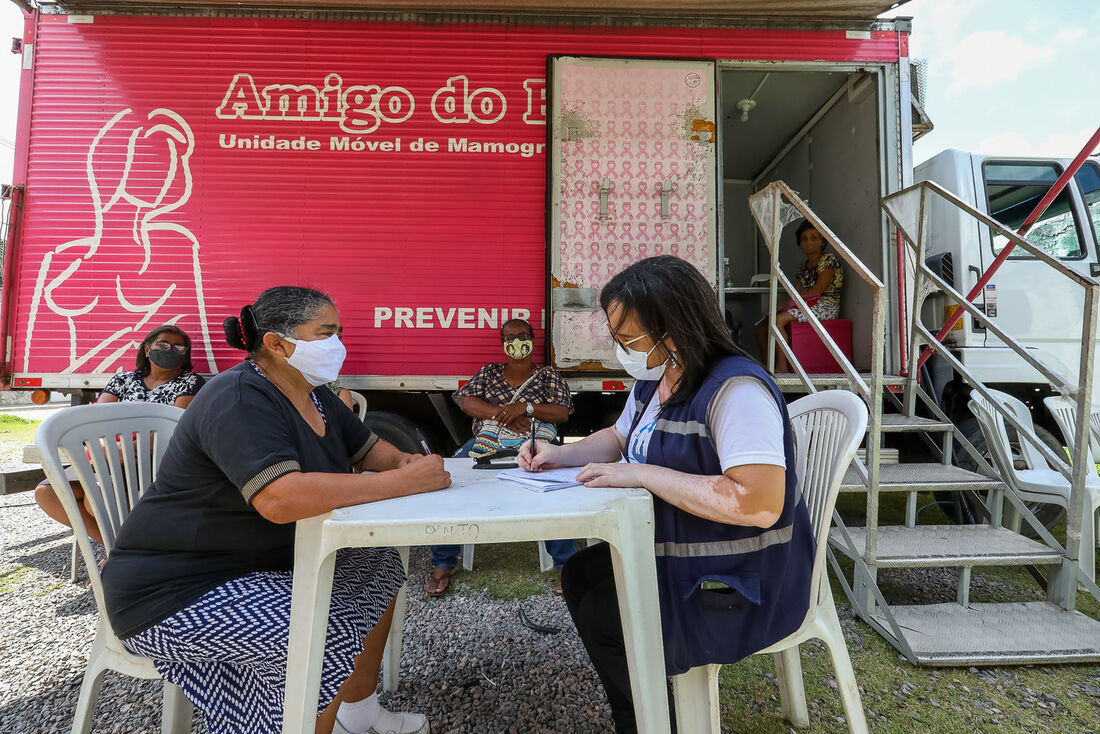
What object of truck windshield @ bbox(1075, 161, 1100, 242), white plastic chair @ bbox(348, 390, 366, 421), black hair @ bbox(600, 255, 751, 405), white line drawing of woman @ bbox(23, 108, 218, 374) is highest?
truck windshield @ bbox(1075, 161, 1100, 242)

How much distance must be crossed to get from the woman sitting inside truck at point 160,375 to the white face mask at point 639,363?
2.50 m

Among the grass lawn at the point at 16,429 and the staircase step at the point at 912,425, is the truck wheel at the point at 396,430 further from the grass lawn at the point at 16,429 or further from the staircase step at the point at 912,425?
the grass lawn at the point at 16,429

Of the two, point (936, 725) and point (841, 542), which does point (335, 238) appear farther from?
point (936, 725)

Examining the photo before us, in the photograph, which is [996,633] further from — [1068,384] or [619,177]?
[619,177]

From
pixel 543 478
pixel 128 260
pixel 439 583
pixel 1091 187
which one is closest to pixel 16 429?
pixel 128 260

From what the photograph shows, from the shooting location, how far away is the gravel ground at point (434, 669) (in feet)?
5.69

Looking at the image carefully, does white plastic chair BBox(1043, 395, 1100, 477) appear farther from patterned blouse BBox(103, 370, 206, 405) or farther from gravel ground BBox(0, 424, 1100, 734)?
patterned blouse BBox(103, 370, 206, 405)

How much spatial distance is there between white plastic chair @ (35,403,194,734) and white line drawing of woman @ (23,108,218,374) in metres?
1.61

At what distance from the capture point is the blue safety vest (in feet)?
3.80

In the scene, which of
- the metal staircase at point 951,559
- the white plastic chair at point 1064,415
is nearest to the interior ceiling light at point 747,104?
the metal staircase at point 951,559

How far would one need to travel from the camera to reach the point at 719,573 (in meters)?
1.17

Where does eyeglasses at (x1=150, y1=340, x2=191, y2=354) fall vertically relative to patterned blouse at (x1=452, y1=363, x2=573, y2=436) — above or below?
above

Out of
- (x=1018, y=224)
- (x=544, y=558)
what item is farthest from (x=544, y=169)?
(x=1018, y=224)

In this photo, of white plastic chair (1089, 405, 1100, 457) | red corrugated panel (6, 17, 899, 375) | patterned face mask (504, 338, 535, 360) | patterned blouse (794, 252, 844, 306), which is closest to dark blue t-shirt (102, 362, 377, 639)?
patterned face mask (504, 338, 535, 360)
